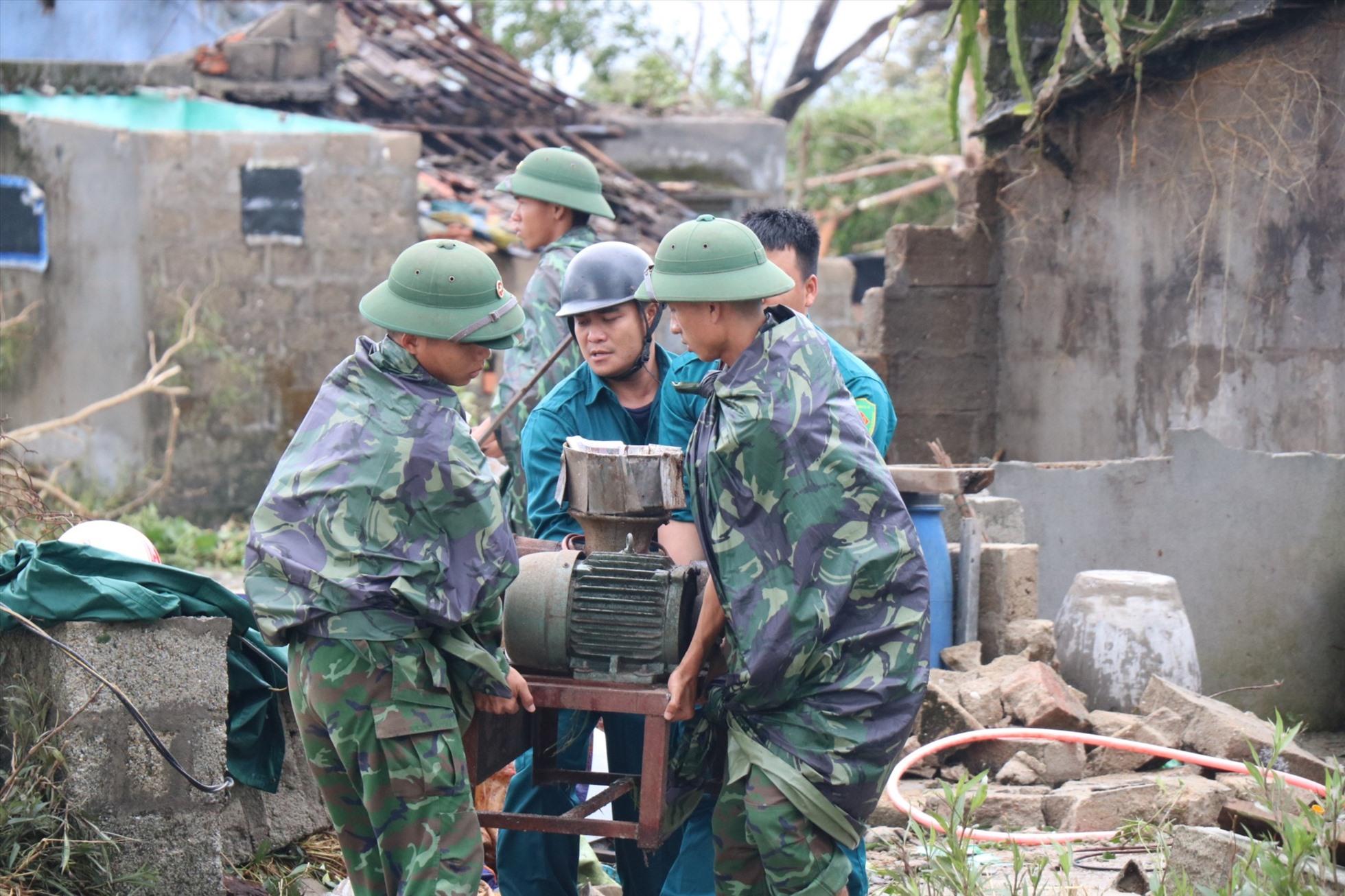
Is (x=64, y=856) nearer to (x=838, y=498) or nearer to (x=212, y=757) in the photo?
(x=212, y=757)

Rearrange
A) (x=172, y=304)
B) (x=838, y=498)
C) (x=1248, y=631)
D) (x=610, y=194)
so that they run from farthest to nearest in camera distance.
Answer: (x=610, y=194) → (x=172, y=304) → (x=1248, y=631) → (x=838, y=498)

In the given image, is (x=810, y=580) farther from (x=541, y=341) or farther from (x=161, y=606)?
(x=541, y=341)

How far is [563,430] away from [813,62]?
17.2 metres

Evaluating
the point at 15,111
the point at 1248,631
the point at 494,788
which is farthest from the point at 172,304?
the point at 1248,631

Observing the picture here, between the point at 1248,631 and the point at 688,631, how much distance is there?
4.70 m

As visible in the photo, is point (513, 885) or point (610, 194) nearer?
point (513, 885)

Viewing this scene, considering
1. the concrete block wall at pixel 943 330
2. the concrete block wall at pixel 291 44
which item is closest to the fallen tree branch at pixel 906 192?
the concrete block wall at pixel 291 44

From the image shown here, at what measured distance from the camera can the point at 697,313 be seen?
3.27m

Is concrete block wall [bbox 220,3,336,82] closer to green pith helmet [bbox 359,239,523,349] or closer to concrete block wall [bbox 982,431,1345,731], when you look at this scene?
concrete block wall [bbox 982,431,1345,731]

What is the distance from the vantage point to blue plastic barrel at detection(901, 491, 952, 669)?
6.01 m

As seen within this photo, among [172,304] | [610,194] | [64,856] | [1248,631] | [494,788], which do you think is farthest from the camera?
[610,194]

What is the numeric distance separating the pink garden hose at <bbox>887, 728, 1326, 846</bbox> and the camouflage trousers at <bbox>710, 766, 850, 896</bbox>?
128 centimetres

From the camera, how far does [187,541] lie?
31.7 feet

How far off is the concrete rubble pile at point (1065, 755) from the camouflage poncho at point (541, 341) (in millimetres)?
1863
